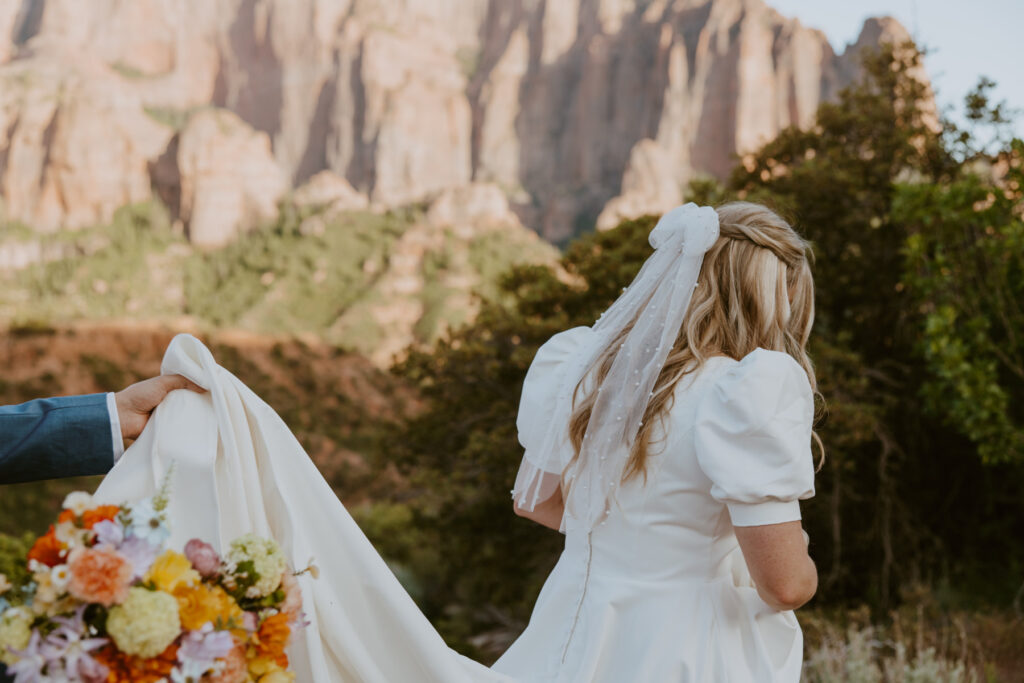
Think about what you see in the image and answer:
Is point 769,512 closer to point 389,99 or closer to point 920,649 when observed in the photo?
point 920,649

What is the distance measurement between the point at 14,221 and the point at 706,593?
201ft

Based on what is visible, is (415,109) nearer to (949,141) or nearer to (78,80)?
(78,80)

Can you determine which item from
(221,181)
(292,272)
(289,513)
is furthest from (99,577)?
(221,181)

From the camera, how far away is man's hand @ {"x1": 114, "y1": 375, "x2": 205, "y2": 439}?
180 centimetres

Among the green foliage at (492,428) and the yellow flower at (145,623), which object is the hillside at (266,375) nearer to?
the green foliage at (492,428)

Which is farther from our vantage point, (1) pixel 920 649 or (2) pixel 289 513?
(1) pixel 920 649

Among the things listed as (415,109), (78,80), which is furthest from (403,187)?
(78,80)

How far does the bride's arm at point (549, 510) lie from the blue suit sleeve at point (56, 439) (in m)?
0.98

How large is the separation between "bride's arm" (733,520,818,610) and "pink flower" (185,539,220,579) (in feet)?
3.09

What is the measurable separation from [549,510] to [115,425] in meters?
1.05

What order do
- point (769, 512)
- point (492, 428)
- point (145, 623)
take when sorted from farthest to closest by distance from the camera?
point (492, 428)
point (769, 512)
point (145, 623)

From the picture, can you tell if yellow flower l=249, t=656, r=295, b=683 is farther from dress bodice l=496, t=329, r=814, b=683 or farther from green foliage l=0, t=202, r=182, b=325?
green foliage l=0, t=202, r=182, b=325

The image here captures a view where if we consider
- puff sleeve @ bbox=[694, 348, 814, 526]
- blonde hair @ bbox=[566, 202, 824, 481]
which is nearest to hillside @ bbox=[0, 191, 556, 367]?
blonde hair @ bbox=[566, 202, 824, 481]

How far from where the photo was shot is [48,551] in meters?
1.18
